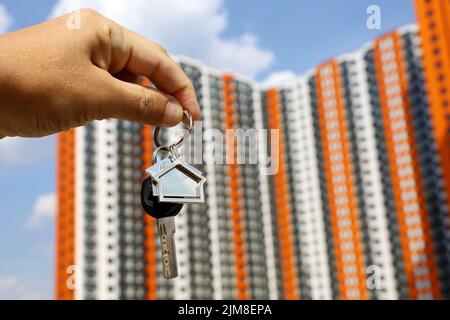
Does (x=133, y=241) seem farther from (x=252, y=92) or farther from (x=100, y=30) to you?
(x=100, y=30)

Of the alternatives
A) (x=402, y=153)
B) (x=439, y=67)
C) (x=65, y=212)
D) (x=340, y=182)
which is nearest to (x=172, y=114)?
(x=439, y=67)

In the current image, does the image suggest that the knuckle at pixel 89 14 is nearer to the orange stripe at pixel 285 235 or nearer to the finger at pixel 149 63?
the finger at pixel 149 63

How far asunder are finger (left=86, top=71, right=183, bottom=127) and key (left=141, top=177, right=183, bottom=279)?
0.58 feet

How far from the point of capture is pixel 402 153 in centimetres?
7244

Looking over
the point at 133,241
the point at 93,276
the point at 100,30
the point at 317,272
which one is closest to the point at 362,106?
the point at 317,272

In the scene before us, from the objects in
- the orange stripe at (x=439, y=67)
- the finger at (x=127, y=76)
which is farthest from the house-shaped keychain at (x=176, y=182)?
the orange stripe at (x=439, y=67)

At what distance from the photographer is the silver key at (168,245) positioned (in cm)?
171

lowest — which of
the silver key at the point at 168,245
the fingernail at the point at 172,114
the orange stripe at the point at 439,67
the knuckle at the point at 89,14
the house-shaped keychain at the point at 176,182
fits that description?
the silver key at the point at 168,245

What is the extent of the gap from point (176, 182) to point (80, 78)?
1.26 ft

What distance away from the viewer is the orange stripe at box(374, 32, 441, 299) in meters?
71.1

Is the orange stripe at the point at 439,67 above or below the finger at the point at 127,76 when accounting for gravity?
above

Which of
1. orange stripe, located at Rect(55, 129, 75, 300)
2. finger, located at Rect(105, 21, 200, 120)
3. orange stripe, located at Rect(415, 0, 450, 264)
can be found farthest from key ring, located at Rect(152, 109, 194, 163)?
orange stripe, located at Rect(55, 129, 75, 300)

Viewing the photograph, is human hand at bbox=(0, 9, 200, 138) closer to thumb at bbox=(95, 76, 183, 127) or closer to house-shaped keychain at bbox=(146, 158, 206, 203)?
thumb at bbox=(95, 76, 183, 127)
